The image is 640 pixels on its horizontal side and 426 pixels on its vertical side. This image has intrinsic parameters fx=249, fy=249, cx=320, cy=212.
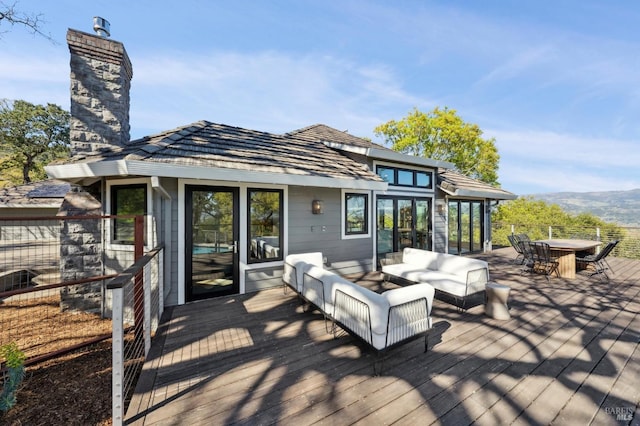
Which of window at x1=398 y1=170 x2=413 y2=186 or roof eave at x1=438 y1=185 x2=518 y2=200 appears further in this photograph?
roof eave at x1=438 y1=185 x2=518 y2=200

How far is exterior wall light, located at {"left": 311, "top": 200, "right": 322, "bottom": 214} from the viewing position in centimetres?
565

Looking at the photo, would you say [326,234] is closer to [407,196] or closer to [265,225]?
[265,225]

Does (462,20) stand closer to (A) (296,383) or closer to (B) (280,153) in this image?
(B) (280,153)

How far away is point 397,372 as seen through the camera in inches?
99.0

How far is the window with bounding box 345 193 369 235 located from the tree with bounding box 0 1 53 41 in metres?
6.76

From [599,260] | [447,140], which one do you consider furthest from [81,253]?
[447,140]

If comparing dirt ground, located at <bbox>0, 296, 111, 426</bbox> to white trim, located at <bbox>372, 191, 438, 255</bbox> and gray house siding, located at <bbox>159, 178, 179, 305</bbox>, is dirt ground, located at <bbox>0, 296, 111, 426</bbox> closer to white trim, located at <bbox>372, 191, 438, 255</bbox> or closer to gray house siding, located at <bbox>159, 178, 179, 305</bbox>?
gray house siding, located at <bbox>159, 178, 179, 305</bbox>

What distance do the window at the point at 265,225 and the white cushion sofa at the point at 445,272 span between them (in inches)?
96.1

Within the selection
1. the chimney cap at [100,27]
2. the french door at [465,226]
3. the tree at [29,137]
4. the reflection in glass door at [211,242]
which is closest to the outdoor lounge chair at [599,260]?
the french door at [465,226]

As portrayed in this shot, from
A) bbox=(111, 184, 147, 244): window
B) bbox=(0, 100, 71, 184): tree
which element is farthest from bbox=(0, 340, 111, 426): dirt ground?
bbox=(0, 100, 71, 184): tree

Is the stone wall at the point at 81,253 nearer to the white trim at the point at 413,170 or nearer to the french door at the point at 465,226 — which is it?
the white trim at the point at 413,170

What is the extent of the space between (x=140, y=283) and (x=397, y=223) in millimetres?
6290

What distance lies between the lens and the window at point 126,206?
4.21 m

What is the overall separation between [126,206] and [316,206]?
3.54m
